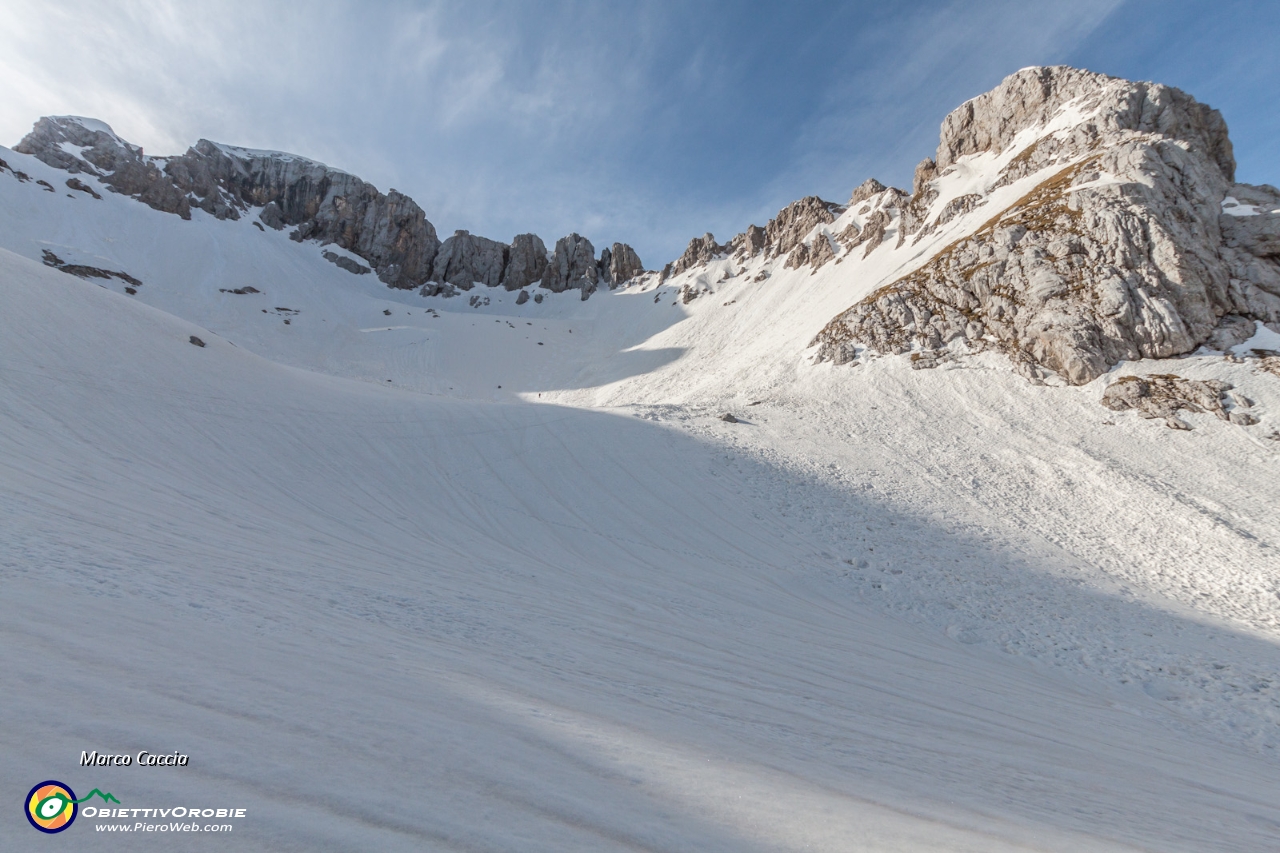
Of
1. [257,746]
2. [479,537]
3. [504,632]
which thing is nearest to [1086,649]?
[504,632]

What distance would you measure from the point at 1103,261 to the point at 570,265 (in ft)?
300

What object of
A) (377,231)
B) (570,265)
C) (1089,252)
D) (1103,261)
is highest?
(570,265)

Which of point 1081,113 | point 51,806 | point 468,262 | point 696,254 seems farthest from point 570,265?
point 51,806

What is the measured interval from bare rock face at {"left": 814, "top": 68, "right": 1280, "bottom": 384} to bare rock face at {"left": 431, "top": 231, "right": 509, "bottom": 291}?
85.9 m

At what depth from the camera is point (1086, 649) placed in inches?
445

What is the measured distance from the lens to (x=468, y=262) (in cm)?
10794

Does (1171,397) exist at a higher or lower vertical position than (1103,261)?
lower

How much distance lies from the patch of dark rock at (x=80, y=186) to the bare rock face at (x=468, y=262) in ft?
165

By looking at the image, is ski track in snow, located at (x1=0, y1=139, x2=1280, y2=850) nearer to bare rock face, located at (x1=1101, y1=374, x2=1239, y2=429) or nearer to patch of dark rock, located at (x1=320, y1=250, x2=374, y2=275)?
Result: bare rock face, located at (x1=1101, y1=374, x2=1239, y2=429)

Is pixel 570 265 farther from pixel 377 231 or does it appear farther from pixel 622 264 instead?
pixel 377 231

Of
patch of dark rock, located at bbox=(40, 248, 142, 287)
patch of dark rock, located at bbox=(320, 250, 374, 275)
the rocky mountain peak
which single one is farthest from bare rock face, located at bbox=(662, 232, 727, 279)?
patch of dark rock, located at bbox=(40, 248, 142, 287)

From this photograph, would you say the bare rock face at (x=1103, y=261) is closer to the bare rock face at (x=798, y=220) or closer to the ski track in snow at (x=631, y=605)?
the ski track in snow at (x=631, y=605)

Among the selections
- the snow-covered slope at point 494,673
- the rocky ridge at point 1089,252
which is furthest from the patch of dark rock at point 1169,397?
the snow-covered slope at point 494,673

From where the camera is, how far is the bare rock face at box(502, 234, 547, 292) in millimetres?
107000
